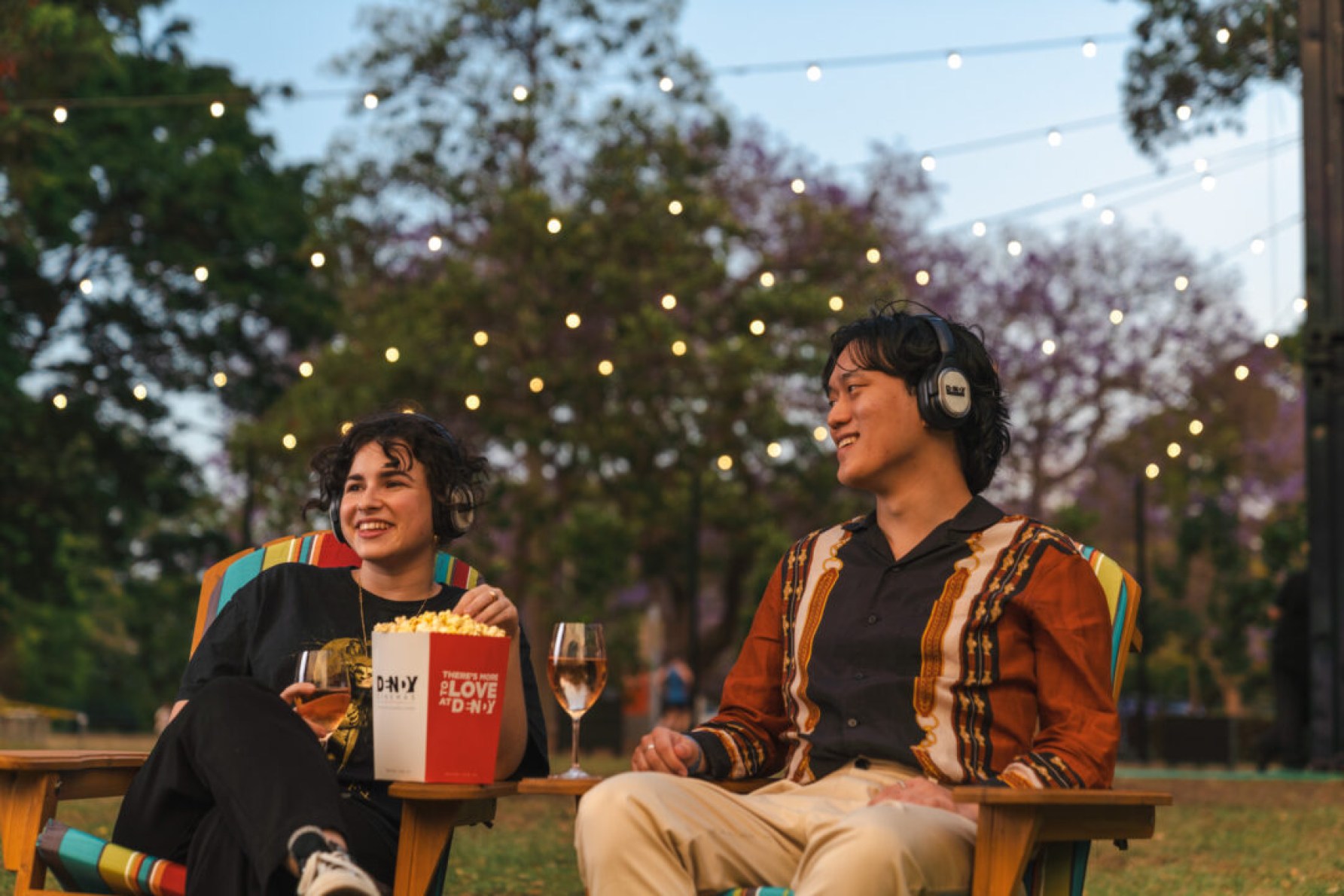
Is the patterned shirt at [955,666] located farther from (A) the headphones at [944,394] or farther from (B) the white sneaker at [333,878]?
(B) the white sneaker at [333,878]

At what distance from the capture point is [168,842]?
2914mm

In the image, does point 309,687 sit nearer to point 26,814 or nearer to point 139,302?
point 26,814

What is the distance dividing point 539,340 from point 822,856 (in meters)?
14.2

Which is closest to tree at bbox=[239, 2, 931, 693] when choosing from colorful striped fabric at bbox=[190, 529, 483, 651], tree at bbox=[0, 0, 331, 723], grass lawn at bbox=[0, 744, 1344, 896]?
tree at bbox=[0, 0, 331, 723]

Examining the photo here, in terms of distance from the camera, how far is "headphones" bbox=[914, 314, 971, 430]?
286cm

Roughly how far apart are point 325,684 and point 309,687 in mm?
32

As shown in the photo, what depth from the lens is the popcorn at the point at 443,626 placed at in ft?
8.53

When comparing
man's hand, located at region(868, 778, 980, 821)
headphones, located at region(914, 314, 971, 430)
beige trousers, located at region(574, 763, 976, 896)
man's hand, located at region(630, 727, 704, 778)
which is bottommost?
beige trousers, located at region(574, 763, 976, 896)

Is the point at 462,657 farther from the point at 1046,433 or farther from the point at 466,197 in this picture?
the point at 1046,433

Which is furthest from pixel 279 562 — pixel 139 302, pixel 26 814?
pixel 139 302

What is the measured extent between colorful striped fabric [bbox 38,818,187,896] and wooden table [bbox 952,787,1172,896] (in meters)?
1.25

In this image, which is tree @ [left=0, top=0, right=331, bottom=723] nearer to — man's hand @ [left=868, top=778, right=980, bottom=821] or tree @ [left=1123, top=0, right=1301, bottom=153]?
tree @ [left=1123, top=0, right=1301, bottom=153]

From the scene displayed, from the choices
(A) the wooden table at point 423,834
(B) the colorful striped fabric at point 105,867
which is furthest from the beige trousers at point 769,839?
(B) the colorful striped fabric at point 105,867

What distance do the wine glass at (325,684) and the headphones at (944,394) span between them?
100cm
